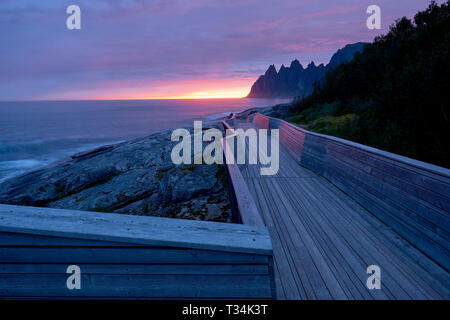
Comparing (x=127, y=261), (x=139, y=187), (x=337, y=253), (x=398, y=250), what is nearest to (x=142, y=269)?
(x=127, y=261)

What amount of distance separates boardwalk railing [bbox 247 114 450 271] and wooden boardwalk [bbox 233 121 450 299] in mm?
152

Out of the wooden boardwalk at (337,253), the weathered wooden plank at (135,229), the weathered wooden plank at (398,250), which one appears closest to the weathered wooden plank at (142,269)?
the weathered wooden plank at (135,229)

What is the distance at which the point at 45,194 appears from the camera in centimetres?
1056

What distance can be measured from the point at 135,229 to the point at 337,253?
266cm

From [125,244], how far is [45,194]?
10859 millimetres

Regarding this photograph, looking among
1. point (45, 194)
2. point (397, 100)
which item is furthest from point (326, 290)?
point (45, 194)

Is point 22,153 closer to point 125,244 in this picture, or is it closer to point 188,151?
point 188,151

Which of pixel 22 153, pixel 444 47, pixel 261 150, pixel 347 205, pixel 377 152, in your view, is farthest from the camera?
pixel 22 153

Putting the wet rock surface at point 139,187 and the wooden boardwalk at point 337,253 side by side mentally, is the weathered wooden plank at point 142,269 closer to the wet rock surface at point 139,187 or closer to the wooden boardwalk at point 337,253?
the wooden boardwalk at point 337,253

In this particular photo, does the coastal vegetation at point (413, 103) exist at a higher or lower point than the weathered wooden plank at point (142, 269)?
higher

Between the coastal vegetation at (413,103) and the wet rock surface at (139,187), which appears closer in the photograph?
the wet rock surface at (139,187)

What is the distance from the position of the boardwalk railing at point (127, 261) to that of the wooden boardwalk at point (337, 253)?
102cm

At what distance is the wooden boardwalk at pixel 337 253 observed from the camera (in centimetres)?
274

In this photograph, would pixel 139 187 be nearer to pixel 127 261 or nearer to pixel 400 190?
pixel 127 261
